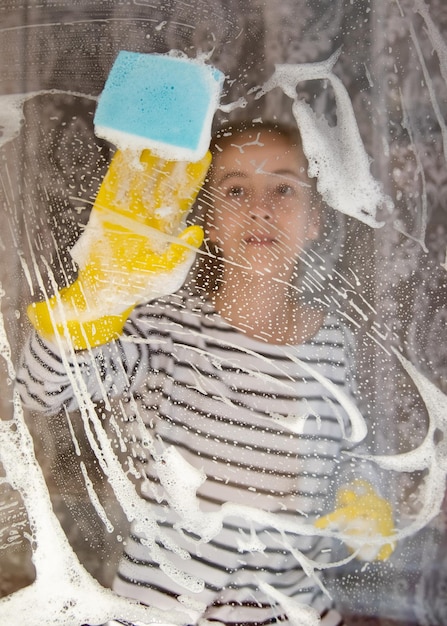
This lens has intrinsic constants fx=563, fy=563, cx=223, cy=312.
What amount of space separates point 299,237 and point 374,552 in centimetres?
34

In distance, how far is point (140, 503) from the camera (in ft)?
1.98

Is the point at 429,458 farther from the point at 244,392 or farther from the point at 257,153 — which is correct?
the point at 257,153

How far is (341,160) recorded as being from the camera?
59 centimetres

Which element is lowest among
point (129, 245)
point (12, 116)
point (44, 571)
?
point (44, 571)

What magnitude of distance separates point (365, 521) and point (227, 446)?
16cm

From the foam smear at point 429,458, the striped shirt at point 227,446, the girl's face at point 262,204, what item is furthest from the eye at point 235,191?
the foam smear at point 429,458

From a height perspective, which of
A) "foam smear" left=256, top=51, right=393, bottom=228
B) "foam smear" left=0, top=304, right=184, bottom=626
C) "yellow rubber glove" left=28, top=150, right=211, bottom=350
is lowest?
"foam smear" left=0, top=304, right=184, bottom=626

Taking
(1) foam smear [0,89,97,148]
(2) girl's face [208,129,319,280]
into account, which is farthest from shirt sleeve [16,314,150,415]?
(1) foam smear [0,89,97,148]

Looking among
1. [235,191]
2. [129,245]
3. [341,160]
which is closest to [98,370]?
[129,245]

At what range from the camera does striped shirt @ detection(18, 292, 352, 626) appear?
0.59 m

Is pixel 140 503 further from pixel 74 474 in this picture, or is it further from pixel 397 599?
pixel 397 599

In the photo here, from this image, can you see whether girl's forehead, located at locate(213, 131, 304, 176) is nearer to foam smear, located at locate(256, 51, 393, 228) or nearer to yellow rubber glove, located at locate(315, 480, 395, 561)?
foam smear, located at locate(256, 51, 393, 228)

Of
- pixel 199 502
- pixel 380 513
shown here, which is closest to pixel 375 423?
pixel 380 513

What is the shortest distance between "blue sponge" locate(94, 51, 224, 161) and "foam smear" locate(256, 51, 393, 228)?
0.11m
